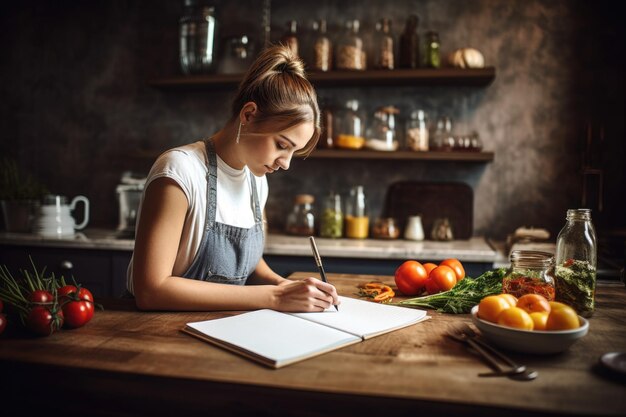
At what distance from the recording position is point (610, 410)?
88 centimetres

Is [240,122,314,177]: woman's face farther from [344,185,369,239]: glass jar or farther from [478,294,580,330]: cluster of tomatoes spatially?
[344,185,369,239]: glass jar

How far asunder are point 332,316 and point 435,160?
2.32 meters

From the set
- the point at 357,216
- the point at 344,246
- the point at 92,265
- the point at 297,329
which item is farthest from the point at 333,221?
the point at 297,329

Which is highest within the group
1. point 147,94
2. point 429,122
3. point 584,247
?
point 147,94

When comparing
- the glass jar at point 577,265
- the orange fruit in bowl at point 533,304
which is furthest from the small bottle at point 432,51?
the orange fruit in bowl at point 533,304

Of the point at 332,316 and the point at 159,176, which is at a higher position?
the point at 159,176

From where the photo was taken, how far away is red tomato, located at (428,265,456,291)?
164 centimetres

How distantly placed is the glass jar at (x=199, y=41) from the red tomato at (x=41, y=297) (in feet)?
8.60

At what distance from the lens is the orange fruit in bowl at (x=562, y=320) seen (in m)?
1.13

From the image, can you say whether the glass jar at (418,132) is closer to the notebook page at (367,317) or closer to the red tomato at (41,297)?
the notebook page at (367,317)

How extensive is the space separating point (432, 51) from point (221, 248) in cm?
213

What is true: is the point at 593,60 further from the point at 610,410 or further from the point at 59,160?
the point at 59,160


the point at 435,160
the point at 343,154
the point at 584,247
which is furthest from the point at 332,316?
the point at 435,160

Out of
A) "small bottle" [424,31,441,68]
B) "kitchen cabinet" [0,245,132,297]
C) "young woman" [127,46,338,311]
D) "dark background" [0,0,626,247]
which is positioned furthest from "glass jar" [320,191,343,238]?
"young woman" [127,46,338,311]
